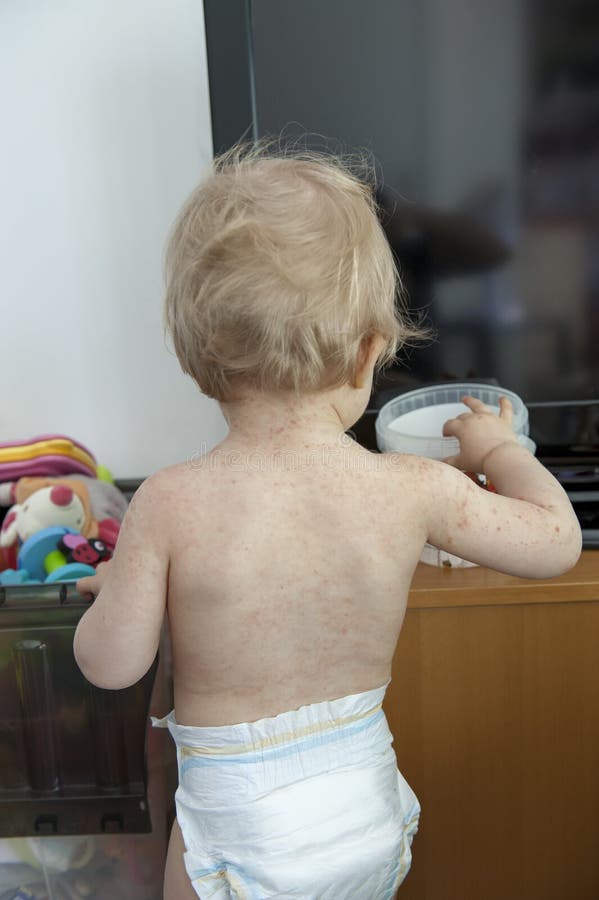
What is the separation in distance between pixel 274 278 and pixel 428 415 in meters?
0.49

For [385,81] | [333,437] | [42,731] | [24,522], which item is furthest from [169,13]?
[42,731]

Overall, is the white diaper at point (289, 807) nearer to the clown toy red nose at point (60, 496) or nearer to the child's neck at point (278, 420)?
the child's neck at point (278, 420)

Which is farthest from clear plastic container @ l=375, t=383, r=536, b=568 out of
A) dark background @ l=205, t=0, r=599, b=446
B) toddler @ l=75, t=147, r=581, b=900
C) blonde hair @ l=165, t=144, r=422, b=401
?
blonde hair @ l=165, t=144, r=422, b=401

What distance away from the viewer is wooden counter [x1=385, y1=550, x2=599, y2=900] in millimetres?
1036

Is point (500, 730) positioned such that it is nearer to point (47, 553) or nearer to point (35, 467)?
point (47, 553)

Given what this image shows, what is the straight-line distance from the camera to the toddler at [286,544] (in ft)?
2.36

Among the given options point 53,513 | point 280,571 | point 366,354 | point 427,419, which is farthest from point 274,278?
point 53,513

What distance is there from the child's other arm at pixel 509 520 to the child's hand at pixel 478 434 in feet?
0.15

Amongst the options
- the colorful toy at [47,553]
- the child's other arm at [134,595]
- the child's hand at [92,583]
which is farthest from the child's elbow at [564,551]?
the colorful toy at [47,553]

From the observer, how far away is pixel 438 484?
30.8 inches

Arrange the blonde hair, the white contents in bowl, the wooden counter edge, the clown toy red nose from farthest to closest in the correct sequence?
the clown toy red nose < the white contents in bowl < the wooden counter edge < the blonde hair

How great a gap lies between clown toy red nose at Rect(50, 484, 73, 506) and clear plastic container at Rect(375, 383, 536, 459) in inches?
17.8

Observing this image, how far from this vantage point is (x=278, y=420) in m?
0.77

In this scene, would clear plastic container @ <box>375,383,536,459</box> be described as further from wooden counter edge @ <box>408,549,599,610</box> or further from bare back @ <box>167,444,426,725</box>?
bare back @ <box>167,444,426,725</box>
